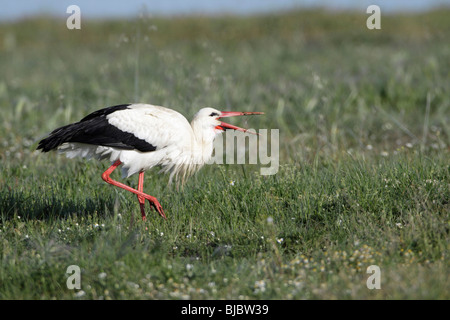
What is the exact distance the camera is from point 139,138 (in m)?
5.10

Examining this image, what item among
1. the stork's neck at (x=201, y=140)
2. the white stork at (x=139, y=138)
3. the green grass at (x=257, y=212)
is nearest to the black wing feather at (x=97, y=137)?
the white stork at (x=139, y=138)

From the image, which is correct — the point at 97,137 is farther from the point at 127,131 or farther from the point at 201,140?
the point at 201,140

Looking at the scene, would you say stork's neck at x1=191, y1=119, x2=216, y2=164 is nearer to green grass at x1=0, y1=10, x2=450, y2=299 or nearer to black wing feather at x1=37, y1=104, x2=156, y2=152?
green grass at x1=0, y1=10, x2=450, y2=299

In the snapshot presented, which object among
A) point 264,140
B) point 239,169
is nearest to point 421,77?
point 264,140

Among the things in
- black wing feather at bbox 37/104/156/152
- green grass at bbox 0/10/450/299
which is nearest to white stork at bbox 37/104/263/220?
black wing feather at bbox 37/104/156/152

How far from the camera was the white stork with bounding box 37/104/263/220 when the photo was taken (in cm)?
502

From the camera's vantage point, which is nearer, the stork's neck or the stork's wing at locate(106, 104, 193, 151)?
the stork's wing at locate(106, 104, 193, 151)

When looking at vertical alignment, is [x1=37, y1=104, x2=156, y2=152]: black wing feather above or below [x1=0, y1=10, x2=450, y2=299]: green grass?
above

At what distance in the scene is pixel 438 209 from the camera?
4.45 m

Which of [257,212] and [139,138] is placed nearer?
[257,212]

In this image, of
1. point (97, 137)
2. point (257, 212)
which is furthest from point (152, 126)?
point (257, 212)

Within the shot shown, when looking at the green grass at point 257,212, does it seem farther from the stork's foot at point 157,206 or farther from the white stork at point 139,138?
the white stork at point 139,138

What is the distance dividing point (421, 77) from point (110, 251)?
25.1 ft

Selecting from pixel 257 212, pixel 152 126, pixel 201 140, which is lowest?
pixel 257 212
